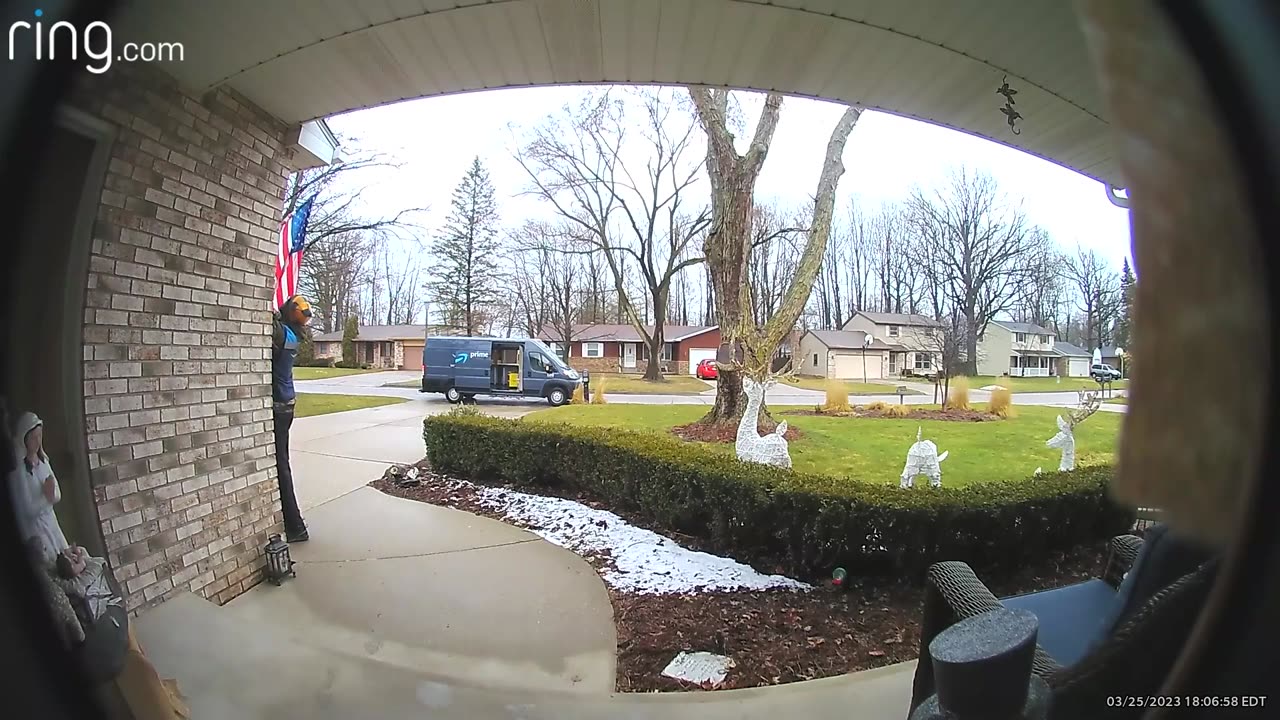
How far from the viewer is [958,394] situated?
615 centimetres

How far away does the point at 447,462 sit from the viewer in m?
3.82

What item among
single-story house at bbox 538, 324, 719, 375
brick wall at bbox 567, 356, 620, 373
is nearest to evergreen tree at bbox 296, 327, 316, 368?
single-story house at bbox 538, 324, 719, 375

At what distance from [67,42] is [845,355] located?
8615 millimetres

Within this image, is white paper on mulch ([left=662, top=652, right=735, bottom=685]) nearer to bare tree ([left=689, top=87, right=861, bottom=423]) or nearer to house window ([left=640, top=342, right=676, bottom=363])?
bare tree ([left=689, top=87, right=861, bottom=423])

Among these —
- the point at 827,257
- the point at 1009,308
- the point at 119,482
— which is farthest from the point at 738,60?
the point at 827,257

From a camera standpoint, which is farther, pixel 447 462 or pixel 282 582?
pixel 447 462

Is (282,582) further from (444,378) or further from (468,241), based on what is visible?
(444,378)

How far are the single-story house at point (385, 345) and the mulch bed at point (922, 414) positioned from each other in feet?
18.8

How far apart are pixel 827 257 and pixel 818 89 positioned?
14.7 ft

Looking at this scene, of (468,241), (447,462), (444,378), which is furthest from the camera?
(444,378)

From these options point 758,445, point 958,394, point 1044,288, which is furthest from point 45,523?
point 958,394

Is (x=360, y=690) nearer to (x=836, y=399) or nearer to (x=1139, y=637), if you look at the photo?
(x=1139, y=637)

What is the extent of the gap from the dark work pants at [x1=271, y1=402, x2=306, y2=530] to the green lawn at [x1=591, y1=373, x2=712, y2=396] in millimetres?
8309

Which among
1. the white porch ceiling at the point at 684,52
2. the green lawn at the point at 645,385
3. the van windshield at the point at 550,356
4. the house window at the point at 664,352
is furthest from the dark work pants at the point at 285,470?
the house window at the point at 664,352
